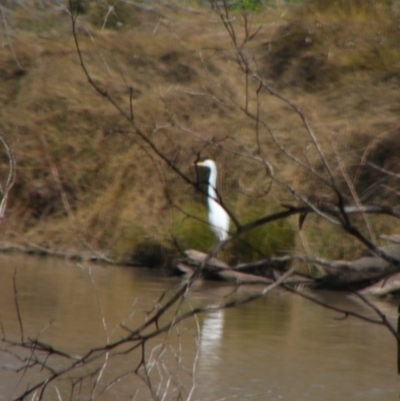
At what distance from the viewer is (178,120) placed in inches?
552

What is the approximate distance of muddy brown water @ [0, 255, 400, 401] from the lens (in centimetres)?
453

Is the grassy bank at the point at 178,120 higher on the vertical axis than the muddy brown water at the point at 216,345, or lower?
higher

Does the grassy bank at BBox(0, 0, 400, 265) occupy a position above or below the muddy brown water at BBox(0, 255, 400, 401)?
above

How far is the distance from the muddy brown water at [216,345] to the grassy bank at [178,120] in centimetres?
255

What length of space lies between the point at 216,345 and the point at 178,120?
27.6ft

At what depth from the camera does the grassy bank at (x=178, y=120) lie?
11.8 meters

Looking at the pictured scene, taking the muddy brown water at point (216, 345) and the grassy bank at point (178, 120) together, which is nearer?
the muddy brown water at point (216, 345)

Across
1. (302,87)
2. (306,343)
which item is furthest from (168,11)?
(306,343)

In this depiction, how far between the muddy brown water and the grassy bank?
8.37 feet

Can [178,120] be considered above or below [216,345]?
above

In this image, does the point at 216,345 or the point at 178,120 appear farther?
the point at 178,120

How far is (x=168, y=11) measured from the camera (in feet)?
58.0

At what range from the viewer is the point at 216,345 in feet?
19.2

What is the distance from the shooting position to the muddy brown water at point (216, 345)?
453 cm
